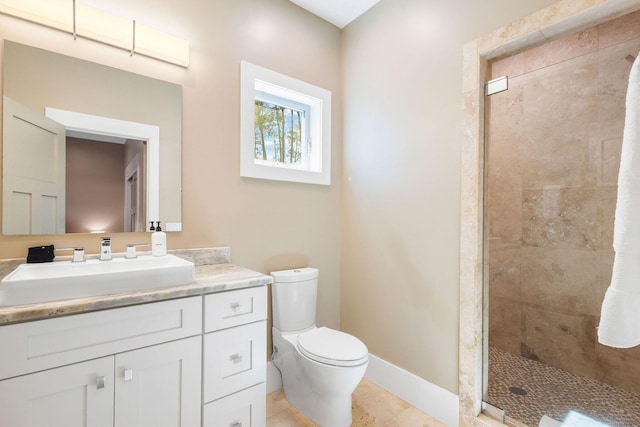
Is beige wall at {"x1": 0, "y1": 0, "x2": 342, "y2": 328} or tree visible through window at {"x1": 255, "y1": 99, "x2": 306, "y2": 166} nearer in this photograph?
beige wall at {"x1": 0, "y1": 0, "x2": 342, "y2": 328}

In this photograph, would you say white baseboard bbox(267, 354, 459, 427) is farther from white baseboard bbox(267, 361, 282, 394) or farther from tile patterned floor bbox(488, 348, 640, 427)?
tile patterned floor bbox(488, 348, 640, 427)

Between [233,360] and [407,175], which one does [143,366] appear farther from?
[407,175]

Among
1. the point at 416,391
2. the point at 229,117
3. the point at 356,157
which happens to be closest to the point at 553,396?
the point at 416,391

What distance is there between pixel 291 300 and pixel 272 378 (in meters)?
0.58

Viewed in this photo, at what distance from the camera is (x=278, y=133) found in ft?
7.60

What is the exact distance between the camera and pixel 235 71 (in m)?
1.92

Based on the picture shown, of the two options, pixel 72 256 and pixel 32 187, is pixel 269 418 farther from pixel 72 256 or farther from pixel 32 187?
pixel 32 187

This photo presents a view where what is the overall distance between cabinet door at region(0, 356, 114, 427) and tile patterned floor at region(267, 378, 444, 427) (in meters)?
0.98

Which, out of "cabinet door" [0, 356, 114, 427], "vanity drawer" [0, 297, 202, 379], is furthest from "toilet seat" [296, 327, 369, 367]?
"cabinet door" [0, 356, 114, 427]

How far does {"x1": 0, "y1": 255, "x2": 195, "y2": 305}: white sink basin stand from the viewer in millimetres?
957

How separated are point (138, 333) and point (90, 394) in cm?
22

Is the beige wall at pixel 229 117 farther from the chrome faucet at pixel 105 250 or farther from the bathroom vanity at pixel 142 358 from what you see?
the bathroom vanity at pixel 142 358

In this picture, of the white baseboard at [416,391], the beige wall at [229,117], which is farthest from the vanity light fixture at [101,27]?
the white baseboard at [416,391]

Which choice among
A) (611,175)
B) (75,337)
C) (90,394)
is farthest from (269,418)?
(611,175)
